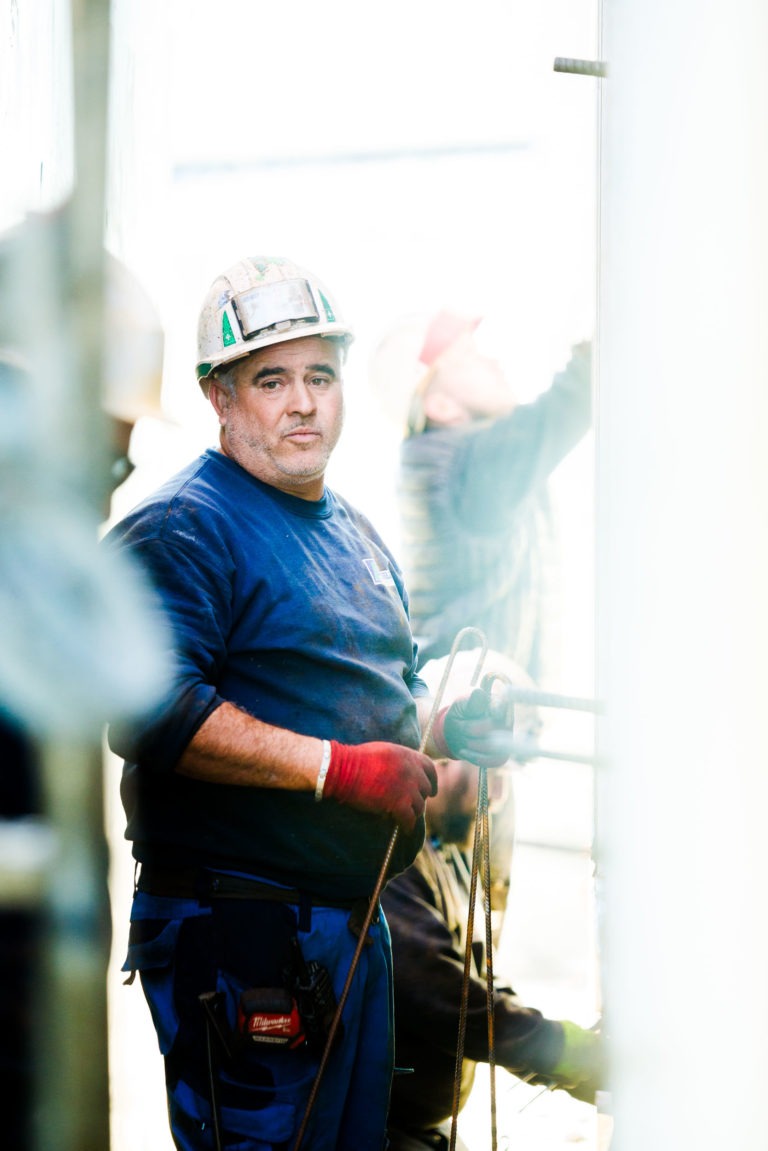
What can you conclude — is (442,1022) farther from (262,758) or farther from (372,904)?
(262,758)

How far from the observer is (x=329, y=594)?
1.76m

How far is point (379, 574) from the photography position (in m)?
1.86

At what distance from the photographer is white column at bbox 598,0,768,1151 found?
0.67 metres

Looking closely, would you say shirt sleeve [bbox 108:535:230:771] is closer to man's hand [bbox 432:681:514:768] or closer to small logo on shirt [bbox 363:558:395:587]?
small logo on shirt [bbox 363:558:395:587]

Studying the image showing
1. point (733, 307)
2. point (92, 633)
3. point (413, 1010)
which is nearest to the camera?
point (733, 307)

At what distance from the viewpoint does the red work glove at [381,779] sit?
5.64 ft

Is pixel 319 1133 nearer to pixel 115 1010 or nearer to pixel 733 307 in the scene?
pixel 115 1010

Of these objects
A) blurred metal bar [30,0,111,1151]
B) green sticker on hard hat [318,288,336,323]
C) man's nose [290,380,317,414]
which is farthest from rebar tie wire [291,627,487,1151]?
green sticker on hard hat [318,288,336,323]

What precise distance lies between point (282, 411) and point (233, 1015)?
101cm

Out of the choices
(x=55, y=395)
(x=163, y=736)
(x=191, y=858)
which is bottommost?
(x=191, y=858)

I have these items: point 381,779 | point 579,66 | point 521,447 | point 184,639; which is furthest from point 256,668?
point 579,66

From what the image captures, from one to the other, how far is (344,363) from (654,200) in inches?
46.9

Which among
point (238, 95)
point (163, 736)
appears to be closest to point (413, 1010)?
point (163, 736)

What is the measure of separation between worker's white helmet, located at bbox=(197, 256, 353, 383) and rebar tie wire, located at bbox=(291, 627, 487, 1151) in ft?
1.99
